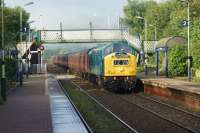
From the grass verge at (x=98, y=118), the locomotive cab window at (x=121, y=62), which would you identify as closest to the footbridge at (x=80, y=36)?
the locomotive cab window at (x=121, y=62)

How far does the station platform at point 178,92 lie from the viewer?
26280 millimetres

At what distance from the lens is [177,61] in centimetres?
4925

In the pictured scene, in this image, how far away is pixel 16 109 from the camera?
25.3 metres

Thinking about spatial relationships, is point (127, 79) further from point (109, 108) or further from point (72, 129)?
point (72, 129)

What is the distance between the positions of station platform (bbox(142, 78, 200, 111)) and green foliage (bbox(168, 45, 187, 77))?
11577 millimetres

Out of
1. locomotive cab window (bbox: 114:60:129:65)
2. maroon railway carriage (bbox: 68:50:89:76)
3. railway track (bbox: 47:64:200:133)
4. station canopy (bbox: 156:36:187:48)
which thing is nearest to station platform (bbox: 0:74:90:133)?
railway track (bbox: 47:64:200:133)

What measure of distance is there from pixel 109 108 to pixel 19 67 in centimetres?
2783

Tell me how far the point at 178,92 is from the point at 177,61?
19.7 metres

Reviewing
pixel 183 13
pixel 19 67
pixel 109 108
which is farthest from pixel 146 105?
pixel 183 13

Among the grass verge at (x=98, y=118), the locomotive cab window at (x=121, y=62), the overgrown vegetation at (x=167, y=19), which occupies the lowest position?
the grass verge at (x=98, y=118)

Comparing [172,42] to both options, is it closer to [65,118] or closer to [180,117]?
→ [180,117]

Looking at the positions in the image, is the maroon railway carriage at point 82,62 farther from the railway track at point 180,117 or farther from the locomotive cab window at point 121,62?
the railway track at point 180,117

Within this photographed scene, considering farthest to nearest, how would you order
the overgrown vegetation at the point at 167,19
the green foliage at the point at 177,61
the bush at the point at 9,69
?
1. the overgrown vegetation at the point at 167,19
2. the green foliage at the point at 177,61
3. the bush at the point at 9,69

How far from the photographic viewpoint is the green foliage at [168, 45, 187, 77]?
161ft
